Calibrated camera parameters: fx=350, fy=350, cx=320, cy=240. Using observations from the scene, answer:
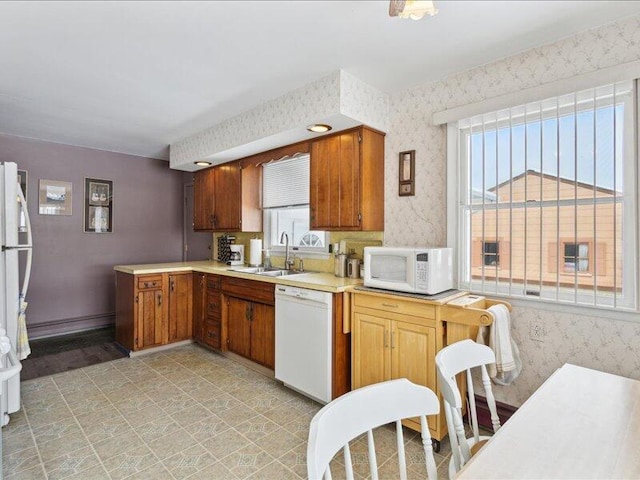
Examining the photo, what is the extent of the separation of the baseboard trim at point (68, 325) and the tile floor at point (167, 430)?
5.33 ft

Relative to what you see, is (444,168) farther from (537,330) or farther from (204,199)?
(204,199)

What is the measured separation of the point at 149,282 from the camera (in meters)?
3.84

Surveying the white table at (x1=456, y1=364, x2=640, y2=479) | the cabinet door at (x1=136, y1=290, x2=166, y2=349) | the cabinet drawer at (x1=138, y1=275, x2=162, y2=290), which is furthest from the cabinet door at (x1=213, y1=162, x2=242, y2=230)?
the white table at (x1=456, y1=364, x2=640, y2=479)

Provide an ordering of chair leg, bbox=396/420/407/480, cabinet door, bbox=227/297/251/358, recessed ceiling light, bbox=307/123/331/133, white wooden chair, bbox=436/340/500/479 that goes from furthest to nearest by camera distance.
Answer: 1. cabinet door, bbox=227/297/251/358
2. recessed ceiling light, bbox=307/123/331/133
3. white wooden chair, bbox=436/340/500/479
4. chair leg, bbox=396/420/407/480

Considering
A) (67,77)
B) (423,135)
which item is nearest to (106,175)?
(67,77)

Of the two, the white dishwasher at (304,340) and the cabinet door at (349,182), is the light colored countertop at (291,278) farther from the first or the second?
the cabinet door at (349,182)

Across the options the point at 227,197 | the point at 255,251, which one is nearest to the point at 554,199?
the point at 255,251

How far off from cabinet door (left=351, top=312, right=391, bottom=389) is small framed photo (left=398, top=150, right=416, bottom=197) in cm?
110

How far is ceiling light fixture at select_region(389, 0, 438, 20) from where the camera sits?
1.48 m

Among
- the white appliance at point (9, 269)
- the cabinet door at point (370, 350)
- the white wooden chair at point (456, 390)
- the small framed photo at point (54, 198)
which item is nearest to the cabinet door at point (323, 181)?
the cabinet door at point (370, 350)

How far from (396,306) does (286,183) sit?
6.83 feet

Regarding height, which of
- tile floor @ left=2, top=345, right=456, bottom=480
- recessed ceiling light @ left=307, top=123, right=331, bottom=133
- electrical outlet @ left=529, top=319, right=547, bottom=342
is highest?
recessed ceiling light @ left=307, top=123, right=331, bottom=133

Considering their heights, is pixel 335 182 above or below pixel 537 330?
above

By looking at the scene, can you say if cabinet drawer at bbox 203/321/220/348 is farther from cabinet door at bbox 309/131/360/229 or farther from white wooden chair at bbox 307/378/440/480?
white wooden chair at bbox 307/378/440/480
